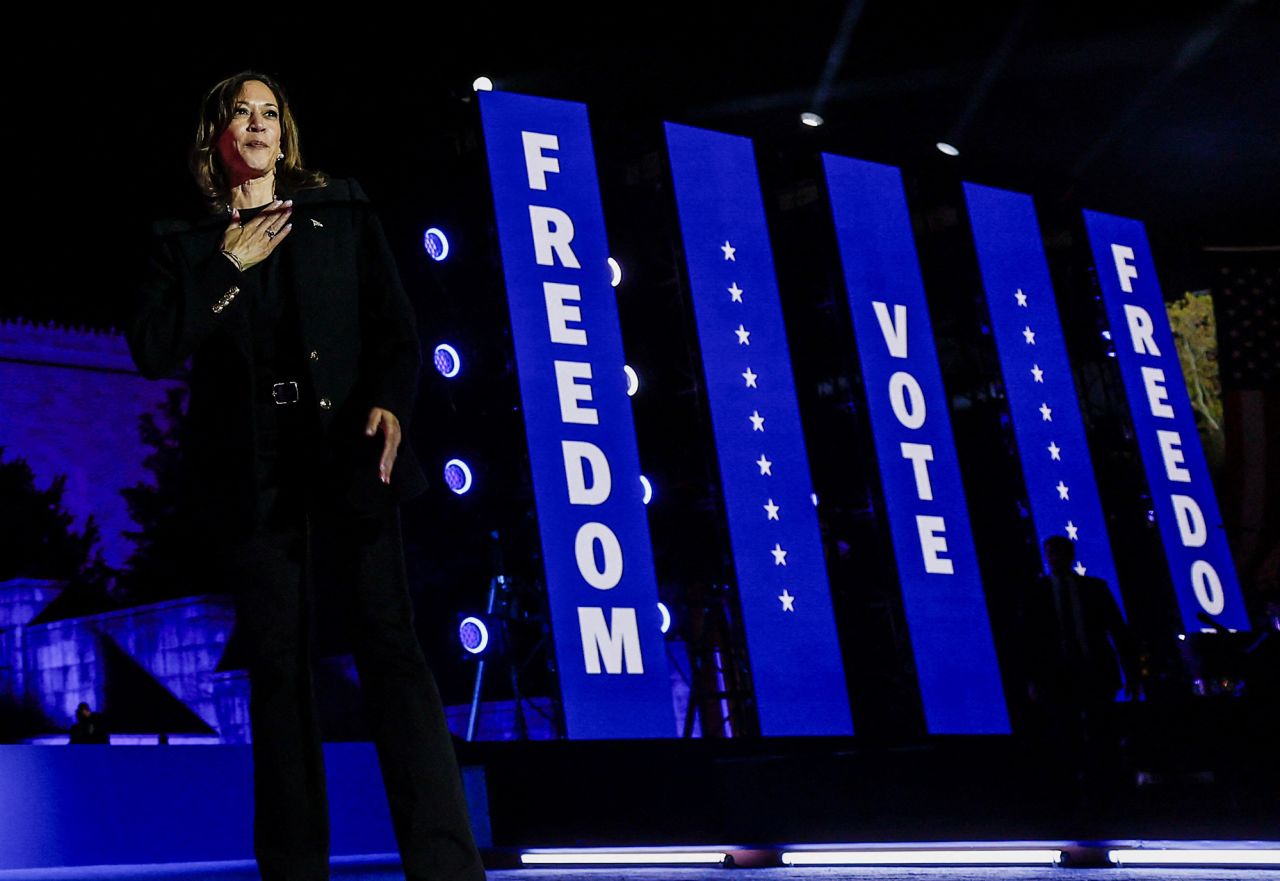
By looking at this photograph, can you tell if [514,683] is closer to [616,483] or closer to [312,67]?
[616,483]

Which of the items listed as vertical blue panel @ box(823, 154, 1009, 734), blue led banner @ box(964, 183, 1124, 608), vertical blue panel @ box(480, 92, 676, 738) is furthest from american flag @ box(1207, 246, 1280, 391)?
vertical blue panel @ box(480, 92, 676, 738)

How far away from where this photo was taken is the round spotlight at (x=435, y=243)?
783 centimetres

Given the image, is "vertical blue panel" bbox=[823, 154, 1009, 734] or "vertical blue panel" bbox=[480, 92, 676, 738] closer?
"vertical blue panel" bbox=[480, 92, 676, 738]

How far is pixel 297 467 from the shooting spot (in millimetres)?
1894

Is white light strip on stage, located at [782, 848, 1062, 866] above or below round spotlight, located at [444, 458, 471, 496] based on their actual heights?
below

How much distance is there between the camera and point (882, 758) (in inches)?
175

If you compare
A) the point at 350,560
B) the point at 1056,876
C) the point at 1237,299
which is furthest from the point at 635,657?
the point at 1237,299

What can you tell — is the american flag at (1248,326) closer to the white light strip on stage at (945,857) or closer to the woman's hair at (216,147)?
the white light strip on stage at (945,857)

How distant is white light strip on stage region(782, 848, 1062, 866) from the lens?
2885 mm

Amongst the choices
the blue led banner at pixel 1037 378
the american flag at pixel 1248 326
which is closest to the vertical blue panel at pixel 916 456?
the blue led banner at pixel 1037 378

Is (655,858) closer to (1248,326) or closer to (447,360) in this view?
(447,360)

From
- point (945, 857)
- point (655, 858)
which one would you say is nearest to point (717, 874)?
point (655, 858)

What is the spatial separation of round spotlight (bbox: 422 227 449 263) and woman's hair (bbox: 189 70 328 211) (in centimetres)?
574

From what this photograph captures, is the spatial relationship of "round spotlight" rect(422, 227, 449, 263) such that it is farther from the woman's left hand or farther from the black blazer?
the woman's left hand
